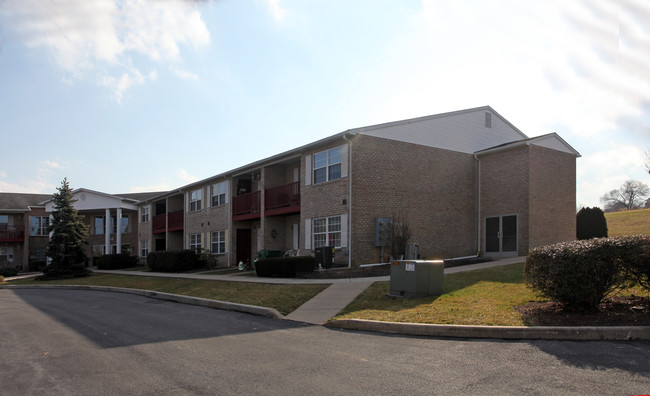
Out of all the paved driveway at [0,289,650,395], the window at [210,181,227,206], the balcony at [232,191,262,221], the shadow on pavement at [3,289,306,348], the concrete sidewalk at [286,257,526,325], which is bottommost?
the shadow on pavement at [3,289,306,348]

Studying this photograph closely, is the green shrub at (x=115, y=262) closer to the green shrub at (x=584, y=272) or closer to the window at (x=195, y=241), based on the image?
the window at (x=195, y=241)

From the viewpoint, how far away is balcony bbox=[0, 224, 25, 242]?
47.1m

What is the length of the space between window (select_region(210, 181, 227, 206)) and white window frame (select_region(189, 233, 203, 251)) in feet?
9.40

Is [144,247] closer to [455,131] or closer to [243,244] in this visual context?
[243,244]

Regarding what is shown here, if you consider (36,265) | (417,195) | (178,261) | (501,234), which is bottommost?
(36,265)

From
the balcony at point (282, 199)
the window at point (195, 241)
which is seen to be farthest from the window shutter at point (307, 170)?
the window at point (195, 241)

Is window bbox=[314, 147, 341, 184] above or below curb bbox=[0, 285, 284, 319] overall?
above

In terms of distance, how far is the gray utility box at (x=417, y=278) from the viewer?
11.0 meters

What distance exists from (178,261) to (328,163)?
1268 centimetres

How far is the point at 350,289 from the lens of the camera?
1307 centimetres

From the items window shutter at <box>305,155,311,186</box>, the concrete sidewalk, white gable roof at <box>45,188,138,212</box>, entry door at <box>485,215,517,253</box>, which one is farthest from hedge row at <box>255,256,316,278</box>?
white gable roof at <box>45,188,138,212</box>

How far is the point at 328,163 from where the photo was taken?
20.5m

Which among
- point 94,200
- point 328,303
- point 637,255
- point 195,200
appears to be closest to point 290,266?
point 328,303

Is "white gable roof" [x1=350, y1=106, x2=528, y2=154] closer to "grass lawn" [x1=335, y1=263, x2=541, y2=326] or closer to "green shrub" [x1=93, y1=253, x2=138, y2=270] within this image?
"grass lawn" [x1=335, y1=263, x2=541, y2=326]
